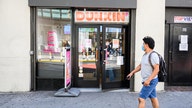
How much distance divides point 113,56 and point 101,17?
131cm

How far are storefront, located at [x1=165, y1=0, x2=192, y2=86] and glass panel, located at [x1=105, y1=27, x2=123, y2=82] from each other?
1.74 meters

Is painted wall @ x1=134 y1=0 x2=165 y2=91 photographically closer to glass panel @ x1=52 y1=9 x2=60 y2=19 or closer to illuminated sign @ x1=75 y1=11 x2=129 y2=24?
illuminated sign @ x1=75 y1=11 x2=129 y2=24

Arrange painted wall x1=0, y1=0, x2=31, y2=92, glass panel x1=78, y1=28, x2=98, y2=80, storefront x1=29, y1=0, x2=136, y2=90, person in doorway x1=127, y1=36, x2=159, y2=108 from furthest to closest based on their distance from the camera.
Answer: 1. glass panel x1=78, y1=28, x2=98, y2=80
2. storefront x1=29, y1=0, x2=136, y2=90
3. painted wall x1=0, y1=0, x2=31, y2=92
4. person in doorway x1=127, y1=36, x2=159, y2=108

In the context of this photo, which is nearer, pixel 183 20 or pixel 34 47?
pixel 34 47

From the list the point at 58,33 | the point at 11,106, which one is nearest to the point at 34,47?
the point at 58,33

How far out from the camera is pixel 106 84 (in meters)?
8.25

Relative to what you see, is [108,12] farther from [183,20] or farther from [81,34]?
[183,20]

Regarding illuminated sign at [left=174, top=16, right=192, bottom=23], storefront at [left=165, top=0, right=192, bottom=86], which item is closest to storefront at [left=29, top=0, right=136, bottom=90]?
storefront at [left=165, top=0, right=192, bottom=86]

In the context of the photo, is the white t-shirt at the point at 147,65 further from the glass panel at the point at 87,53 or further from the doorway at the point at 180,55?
the doorway at the point at 180,55

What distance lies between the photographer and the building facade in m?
7.88

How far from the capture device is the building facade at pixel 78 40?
788 cm

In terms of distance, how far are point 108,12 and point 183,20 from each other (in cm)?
262

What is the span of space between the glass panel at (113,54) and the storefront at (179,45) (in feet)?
5.70

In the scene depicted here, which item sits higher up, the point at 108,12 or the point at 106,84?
the point at 108,12
